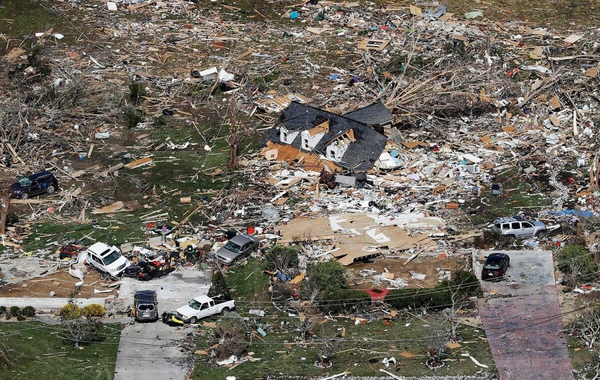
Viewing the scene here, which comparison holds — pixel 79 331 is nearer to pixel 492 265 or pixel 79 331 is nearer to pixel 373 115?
pixel 492 265

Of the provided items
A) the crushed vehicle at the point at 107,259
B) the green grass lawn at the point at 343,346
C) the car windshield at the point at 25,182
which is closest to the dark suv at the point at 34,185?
the car windshield at the point at 25,182

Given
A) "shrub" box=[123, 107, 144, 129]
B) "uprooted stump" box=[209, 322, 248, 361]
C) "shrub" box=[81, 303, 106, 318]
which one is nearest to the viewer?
"uprooted stump" box=[209, 322, 248, 361]

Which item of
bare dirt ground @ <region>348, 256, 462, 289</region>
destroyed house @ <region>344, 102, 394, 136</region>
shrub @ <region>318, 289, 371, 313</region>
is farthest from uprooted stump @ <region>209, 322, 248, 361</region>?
destroyed house @ <region>344, 102, 394, 136</region>

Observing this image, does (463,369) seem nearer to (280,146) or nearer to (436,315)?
(436,315)

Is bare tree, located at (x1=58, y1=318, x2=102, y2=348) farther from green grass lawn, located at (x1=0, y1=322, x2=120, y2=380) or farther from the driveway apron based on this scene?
the driveway apron

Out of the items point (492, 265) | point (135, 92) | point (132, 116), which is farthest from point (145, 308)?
point (135, 92)

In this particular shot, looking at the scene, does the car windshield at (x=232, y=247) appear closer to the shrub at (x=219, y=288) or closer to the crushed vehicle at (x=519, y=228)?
the shrub at (x=219, y=288)
